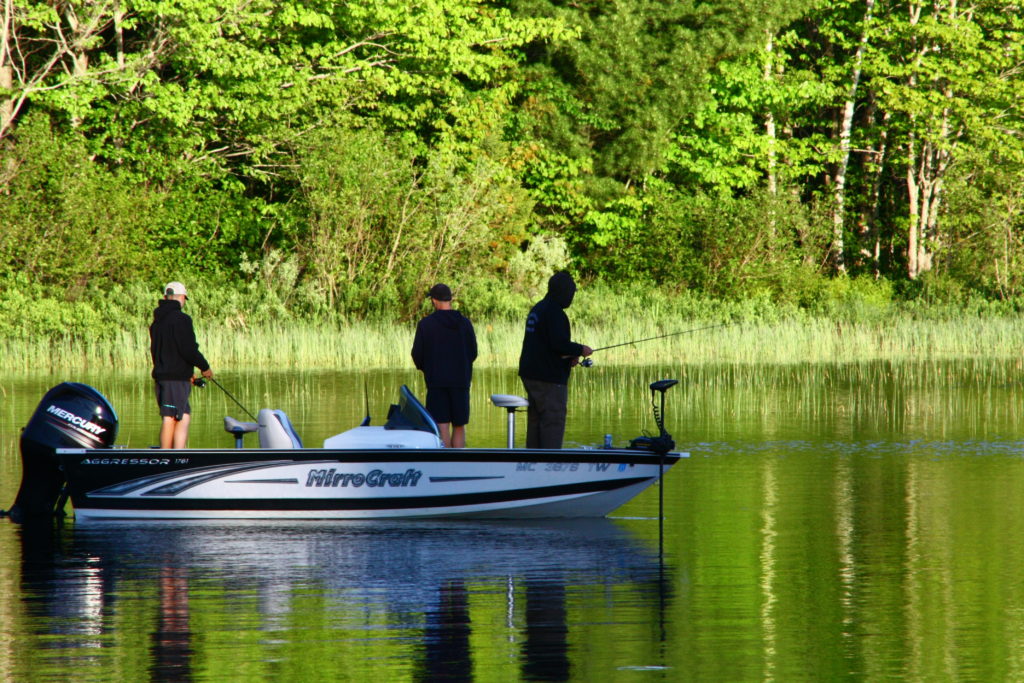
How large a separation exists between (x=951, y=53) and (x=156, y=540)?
116 ft

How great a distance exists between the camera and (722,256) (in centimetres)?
3988

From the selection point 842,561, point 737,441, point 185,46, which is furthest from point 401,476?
point 185,46

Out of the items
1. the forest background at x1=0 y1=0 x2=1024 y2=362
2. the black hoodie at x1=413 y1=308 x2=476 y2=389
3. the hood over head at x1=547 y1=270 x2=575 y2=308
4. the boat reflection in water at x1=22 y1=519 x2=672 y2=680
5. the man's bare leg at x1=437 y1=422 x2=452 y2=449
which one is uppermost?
the forest background at x1=0 y1=0 x2=1024 y2=362

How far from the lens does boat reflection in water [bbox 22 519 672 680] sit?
332 inches

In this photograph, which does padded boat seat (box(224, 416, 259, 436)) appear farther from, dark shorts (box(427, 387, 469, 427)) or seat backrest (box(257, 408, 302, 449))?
dark shorts (box(427, 387, 469, 427))

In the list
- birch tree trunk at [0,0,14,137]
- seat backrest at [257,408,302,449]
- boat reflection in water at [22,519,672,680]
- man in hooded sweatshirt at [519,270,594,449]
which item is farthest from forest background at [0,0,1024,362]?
boat reflection in water at [22,519,672,680]

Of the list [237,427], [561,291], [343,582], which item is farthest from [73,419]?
[561,291]

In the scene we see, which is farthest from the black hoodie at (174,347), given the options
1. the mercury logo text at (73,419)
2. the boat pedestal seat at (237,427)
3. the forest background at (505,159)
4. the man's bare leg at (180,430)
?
the forest background at (505,159)

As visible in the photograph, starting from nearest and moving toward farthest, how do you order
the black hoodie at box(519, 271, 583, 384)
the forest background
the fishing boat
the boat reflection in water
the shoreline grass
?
the boat reflection in water → the fishing boat → the black hoodie at box(519, 271, 583, 384) → the shoreline grass → the forest background

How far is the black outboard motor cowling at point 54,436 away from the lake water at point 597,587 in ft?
0.82

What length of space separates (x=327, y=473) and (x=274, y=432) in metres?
0.62

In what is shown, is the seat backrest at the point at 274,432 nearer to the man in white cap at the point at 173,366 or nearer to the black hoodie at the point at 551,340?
the man in white cap at the point at 173,366

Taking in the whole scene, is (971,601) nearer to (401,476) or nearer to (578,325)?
(401,476)

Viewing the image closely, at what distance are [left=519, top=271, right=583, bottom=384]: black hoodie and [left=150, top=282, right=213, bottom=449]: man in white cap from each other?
2777 millimetres
